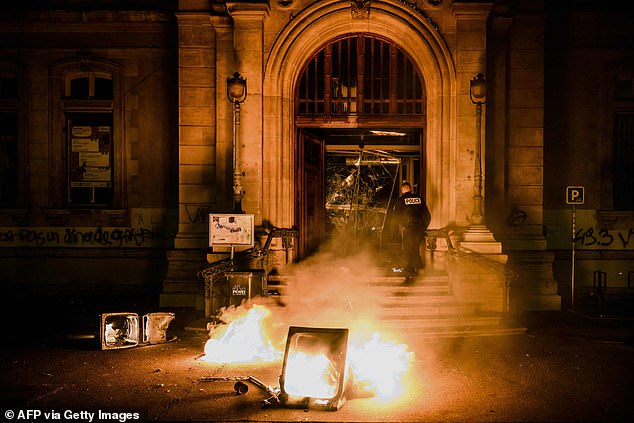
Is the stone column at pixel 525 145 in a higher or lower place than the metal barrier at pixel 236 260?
higher

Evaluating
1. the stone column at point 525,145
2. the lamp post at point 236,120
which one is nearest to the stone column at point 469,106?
the stone column at point 525,145

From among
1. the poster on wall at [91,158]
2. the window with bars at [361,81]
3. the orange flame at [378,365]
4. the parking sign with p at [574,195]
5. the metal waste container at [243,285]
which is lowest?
the orange flame at [378,365]

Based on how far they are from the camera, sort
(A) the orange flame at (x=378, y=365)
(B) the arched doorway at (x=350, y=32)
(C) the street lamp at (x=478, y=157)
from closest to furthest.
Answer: (A) the orange flame at (x=378, y=365), (C) the street lamp at (x=478, y=157), (B) the arched doorway at (x=350, y=32)

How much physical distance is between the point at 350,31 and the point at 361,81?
113 cm

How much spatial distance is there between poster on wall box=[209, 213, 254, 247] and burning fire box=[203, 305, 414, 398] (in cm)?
150

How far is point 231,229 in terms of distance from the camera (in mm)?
11711

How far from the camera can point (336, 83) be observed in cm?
1366

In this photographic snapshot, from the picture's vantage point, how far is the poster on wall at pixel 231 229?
1169 centimetres

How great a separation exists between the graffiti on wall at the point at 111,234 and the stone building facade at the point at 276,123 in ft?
0.12

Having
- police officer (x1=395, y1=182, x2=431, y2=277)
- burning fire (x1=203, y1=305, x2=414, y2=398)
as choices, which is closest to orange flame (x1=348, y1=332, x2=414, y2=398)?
burning fire (x1=203, y1=305, x2=414, y2=398)

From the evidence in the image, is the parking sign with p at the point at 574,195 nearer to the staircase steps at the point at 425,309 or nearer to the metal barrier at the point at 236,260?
the staircase steps at the point at 425,309

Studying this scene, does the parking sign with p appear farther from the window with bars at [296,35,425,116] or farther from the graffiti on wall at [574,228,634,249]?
the window with bars at [296,35,425,116]

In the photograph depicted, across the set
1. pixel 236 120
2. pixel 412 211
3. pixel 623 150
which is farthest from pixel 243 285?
pixel 623 150

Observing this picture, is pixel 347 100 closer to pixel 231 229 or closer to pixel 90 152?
pixel 231 229
